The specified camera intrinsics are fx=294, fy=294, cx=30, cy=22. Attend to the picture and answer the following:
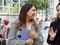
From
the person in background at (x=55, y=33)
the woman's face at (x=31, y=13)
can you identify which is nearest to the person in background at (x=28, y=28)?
the woman's face at (x=31, y=13)

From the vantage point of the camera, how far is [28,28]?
161 inches

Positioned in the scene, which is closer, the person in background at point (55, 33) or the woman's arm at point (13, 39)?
the woman's arm at point (13, 39)

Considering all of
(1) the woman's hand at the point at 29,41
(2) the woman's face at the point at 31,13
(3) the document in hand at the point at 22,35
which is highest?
(2) the woman's face at the point at 31,13

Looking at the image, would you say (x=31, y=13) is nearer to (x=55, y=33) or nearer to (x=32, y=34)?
(x=32, y=34)

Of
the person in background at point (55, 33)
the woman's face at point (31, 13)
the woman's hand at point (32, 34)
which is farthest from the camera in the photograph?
the person in background at point (55, 33)

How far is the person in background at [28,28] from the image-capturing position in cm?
401

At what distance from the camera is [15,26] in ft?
13.4

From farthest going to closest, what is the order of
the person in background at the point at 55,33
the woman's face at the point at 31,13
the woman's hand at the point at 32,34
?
the person in background at the point at 55,33 → the woman's face at the point at 31,13 → the woman's hand at the point at 32,34

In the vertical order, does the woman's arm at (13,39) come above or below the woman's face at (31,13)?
below

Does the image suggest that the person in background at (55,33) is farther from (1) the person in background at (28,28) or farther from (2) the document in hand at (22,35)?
(2) the document in hand at (22,35)

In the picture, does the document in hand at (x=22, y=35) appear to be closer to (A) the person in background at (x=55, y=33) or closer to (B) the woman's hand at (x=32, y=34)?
(B) the woman's hand at (x=32, y=34)

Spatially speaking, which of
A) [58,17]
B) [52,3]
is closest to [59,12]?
[58,17]

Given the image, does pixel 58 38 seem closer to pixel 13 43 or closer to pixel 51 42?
pixel 51 42

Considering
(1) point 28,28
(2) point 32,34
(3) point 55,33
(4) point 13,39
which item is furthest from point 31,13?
(3) point 55,33
